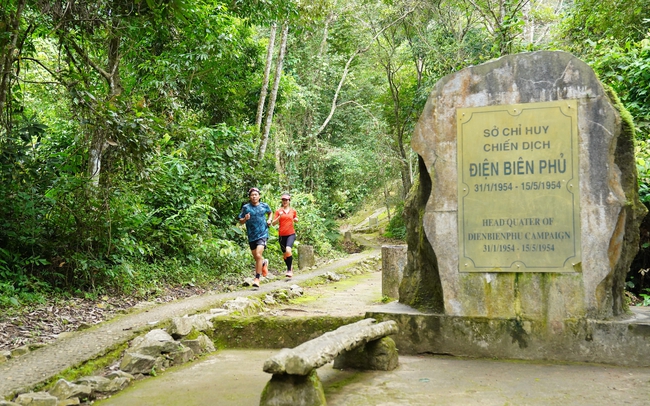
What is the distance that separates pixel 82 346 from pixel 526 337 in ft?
13.1

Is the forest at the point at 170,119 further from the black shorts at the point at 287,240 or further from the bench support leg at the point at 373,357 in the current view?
the bench support leg at the point at 373,357

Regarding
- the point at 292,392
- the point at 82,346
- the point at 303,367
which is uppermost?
the point at 303,367

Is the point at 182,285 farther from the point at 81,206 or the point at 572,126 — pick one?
the point at 572,126

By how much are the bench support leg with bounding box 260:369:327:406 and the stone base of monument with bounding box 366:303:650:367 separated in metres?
1.90

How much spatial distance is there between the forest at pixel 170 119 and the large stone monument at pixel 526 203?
2.69 m

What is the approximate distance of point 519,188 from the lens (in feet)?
16.7

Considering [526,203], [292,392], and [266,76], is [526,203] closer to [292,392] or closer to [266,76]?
[292,392]

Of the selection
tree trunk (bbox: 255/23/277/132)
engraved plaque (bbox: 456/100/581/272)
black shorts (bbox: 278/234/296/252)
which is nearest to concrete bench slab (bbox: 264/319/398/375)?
engraved plaque (bbox: 456/100/581/272)

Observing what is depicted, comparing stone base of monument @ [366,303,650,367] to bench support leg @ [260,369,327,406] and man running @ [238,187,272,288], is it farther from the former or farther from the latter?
man running @ [238,187,272,288]

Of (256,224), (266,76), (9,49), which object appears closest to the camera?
(9,49)

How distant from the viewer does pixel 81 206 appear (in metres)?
7.85

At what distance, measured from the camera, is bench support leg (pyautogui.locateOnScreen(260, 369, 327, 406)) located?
3412mm

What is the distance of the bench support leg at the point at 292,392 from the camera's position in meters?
3.41

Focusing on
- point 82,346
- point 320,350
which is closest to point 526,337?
point 320,350
